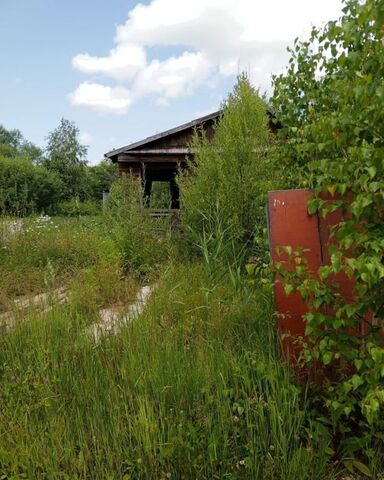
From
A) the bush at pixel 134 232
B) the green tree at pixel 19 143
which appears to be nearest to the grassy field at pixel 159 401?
the bush at pixel 134 232

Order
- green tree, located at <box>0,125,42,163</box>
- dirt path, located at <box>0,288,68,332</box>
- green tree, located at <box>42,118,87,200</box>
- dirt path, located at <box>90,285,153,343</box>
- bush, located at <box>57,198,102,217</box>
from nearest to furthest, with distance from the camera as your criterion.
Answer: dirt path, located at <box>90,285,153,343</box> → dirt path, located at <box>0,288,68,332</box> → bush, located at <box>57,198,102,217</box> → green tree, located at <box>42,118,87,200</box> → green tree, located at <box>0,125,42,163</box>

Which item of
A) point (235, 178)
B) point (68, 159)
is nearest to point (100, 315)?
point (235, 178)

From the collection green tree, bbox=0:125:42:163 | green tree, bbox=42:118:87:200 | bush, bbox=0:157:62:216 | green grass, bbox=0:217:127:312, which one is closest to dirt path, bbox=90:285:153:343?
green grass, bbox=0:217:127:312

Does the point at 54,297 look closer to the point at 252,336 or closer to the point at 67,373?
the point at 67,373

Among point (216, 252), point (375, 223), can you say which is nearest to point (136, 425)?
point (375, 223)

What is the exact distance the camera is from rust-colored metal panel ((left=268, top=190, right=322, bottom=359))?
2.37m

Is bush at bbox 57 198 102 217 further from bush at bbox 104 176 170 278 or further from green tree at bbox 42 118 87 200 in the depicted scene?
green tree at bbox 42 118 87 200

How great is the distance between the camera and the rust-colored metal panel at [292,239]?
2.37m

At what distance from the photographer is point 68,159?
39312mm

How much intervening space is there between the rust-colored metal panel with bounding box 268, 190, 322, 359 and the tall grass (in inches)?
7.7

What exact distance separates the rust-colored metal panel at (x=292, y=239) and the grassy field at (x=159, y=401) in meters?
0.21

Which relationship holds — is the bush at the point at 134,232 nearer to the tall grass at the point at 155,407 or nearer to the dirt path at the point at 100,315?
the dirt path at the point at 100,315

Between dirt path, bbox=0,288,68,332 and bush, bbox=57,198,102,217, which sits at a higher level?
bush, bbox=57,198,102,217

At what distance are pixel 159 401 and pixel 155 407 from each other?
2.1 inches
